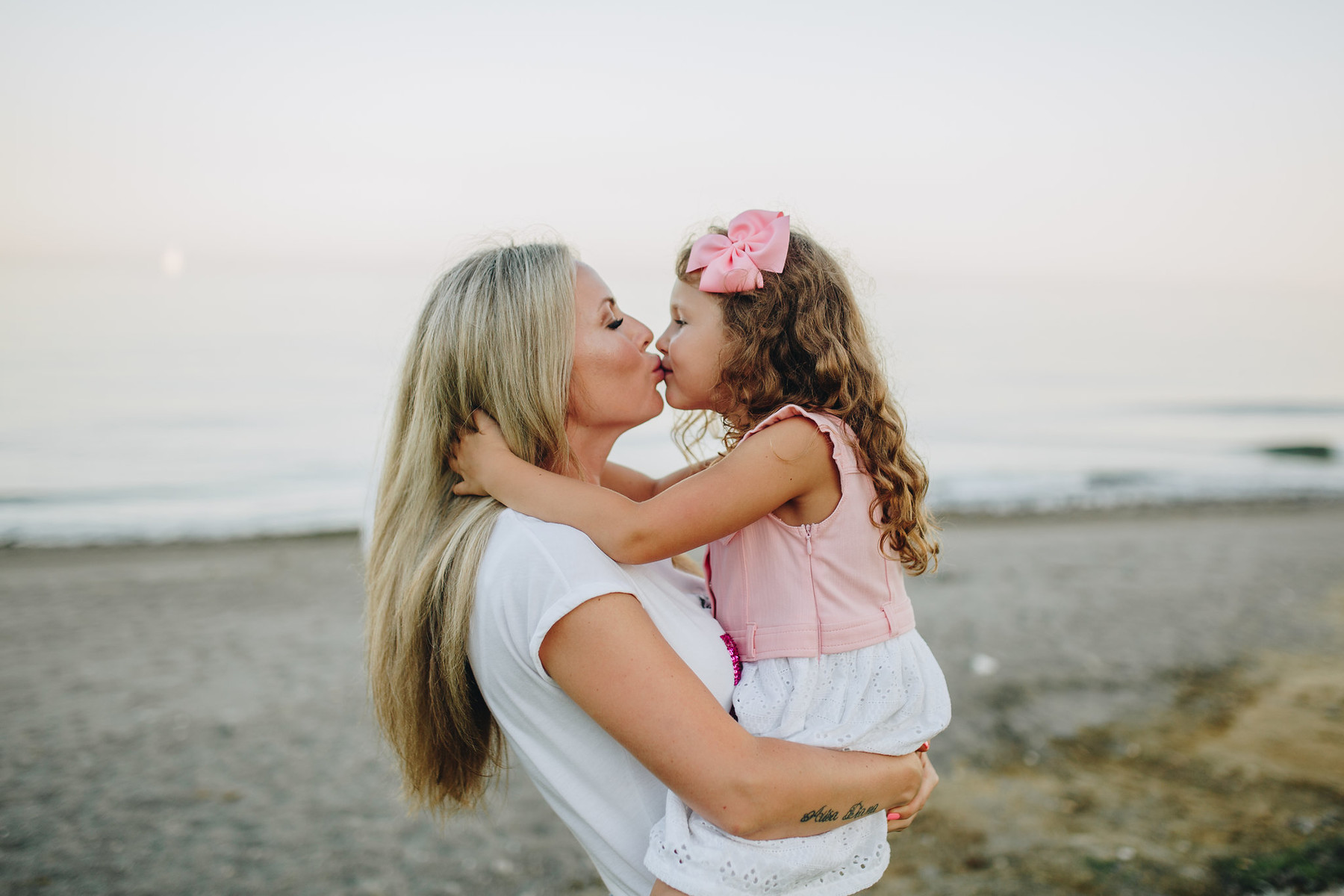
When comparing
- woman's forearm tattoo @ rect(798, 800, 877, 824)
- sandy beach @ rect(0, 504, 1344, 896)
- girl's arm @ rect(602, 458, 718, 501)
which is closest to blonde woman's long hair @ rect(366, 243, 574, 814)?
girl's arm @ rect(602, 458, 718, 501)

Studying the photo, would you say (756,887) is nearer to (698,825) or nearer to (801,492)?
(698,825)

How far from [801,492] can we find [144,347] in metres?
32.9

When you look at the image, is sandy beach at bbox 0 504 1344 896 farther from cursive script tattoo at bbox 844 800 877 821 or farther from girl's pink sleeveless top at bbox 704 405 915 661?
cursive script tattoo at bbox 844 800 877 821

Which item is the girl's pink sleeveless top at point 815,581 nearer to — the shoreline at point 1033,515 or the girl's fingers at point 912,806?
the girl's fingers at point 912,806

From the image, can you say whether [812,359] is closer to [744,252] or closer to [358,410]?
[744,252]

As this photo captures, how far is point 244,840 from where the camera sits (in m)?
4.72

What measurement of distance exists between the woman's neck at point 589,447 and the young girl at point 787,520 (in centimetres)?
→ 12

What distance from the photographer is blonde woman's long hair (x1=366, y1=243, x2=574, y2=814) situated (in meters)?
2.06

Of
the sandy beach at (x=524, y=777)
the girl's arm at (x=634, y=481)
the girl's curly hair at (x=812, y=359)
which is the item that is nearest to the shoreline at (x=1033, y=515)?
the sandy beach at (x=524, y=777)

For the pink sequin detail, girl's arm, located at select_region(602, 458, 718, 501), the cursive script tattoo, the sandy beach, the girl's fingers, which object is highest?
girl's arm, located at select_region(602, 458, 718, 501)

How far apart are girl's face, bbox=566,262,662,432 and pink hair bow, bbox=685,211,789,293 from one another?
1.11 ft

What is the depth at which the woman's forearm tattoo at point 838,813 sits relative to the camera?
1.84 m

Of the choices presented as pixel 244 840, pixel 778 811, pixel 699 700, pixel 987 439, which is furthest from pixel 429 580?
pixel 987 439

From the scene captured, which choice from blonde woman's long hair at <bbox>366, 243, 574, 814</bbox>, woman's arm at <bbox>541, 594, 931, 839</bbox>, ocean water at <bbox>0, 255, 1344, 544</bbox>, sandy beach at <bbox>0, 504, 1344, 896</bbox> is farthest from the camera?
ocean water at <bbox>0, 255, 1344, 544</bbox>
